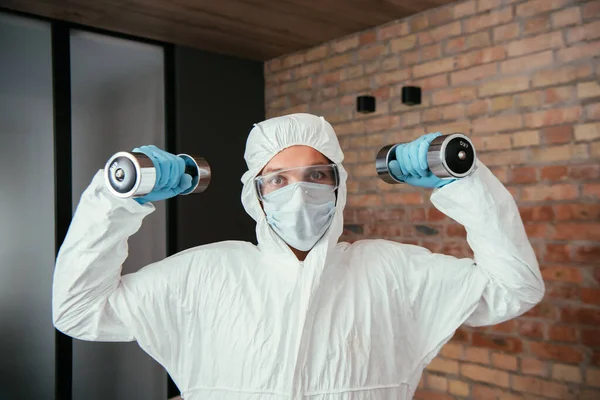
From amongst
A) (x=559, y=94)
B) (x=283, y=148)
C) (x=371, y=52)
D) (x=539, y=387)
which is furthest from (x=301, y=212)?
(x=371, y=52)

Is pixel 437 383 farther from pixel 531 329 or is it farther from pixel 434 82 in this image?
pixel 434 82

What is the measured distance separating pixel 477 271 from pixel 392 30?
1916mm

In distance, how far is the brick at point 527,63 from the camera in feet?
7.84

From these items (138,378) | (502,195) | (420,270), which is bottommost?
(138,378)

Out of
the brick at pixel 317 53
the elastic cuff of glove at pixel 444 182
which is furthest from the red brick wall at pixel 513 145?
the elastic cuff of glove at pixel 444 182

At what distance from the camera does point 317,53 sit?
3.49 m

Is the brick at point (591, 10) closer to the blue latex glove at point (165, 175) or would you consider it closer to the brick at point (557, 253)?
the brick at point (557, 253)

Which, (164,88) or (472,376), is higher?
(164,88)

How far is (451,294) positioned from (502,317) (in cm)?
14

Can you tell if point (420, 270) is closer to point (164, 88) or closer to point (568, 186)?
point (568, 186)

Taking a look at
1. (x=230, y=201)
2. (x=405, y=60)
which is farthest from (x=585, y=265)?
(x=230, y=201)

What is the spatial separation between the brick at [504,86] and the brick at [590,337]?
1.05m

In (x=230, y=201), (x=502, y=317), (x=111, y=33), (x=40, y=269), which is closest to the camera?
(x=502, y=317)

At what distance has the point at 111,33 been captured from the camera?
3162 mm
